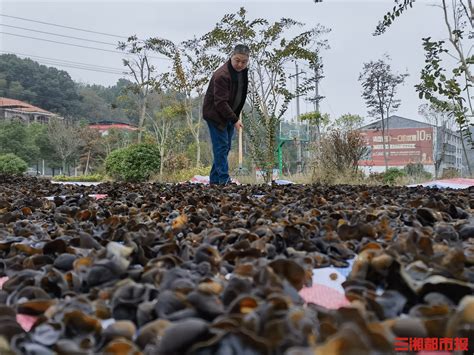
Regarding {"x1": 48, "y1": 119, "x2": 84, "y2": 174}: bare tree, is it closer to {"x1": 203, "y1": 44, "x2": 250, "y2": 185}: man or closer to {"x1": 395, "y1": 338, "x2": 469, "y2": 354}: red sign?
{"x1": 203, "y1": 44, "x2": 250, "y2": 185}: man

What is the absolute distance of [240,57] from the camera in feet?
12.8

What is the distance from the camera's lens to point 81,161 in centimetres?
2738

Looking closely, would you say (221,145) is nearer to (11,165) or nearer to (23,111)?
(11,165)

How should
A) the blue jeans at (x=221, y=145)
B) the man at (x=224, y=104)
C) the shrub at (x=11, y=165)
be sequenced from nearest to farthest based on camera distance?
the man at (x=224, y=104) < the blue jeans at (x=221, y=145) < the shrub at (x=11, y=165)

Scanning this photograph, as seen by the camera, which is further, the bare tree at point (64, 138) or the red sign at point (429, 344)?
the bare tree at point (64, 138)

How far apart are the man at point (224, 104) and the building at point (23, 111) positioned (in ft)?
106

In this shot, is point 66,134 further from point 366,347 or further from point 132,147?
point 366,347

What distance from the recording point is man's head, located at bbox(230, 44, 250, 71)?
12.7 ft

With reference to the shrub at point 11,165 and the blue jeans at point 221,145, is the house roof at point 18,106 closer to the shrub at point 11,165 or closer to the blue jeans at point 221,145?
the shrub at point 11,165

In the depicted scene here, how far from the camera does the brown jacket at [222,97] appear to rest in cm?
407

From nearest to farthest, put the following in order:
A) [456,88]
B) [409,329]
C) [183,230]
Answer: [409,329], [183,230], [456,88]

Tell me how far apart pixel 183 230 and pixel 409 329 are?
35.9 inches

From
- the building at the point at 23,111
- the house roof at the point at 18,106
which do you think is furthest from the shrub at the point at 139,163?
the house roof at the point at 18,106

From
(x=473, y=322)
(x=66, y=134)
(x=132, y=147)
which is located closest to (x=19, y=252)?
(x=473, y=322)
